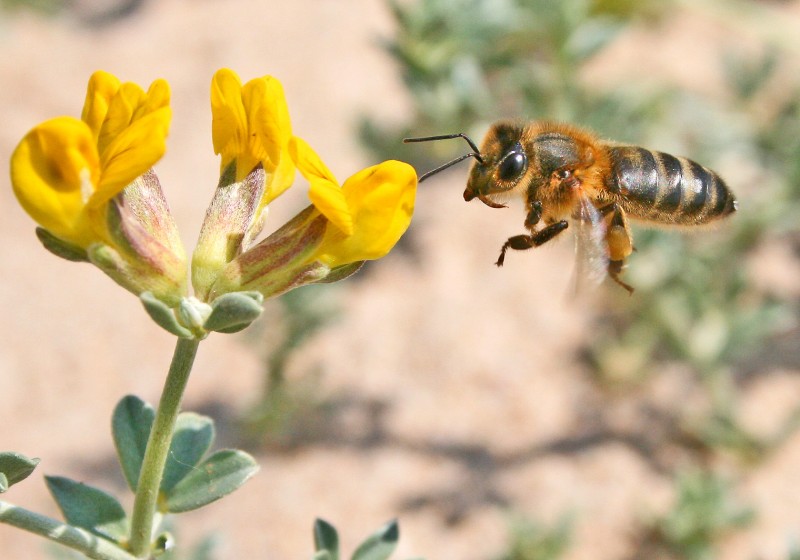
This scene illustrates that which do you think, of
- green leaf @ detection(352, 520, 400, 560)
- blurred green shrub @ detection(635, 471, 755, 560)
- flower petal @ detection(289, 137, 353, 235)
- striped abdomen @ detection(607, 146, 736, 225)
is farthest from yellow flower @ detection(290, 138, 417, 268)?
blurred green shrub @ detection(635, 471, 755, 560)

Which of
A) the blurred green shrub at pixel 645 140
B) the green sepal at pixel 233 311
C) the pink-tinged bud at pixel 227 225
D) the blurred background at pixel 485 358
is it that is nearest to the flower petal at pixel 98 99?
the pink-tinged bud at pixel 227 225

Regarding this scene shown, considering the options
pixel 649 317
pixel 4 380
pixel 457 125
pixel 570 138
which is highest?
pixel 457 125

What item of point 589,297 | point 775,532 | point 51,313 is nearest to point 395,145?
point 589,297

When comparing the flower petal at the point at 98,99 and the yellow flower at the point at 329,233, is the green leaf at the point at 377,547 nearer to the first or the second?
the yellow flower at the point at 329,233

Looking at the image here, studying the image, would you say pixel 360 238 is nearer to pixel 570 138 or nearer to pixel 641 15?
pixel 570 138

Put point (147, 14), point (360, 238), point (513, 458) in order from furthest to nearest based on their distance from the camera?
point (147, 14) → point (513, 458) → point (360, 238)

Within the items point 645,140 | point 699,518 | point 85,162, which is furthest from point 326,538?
point 645,140
